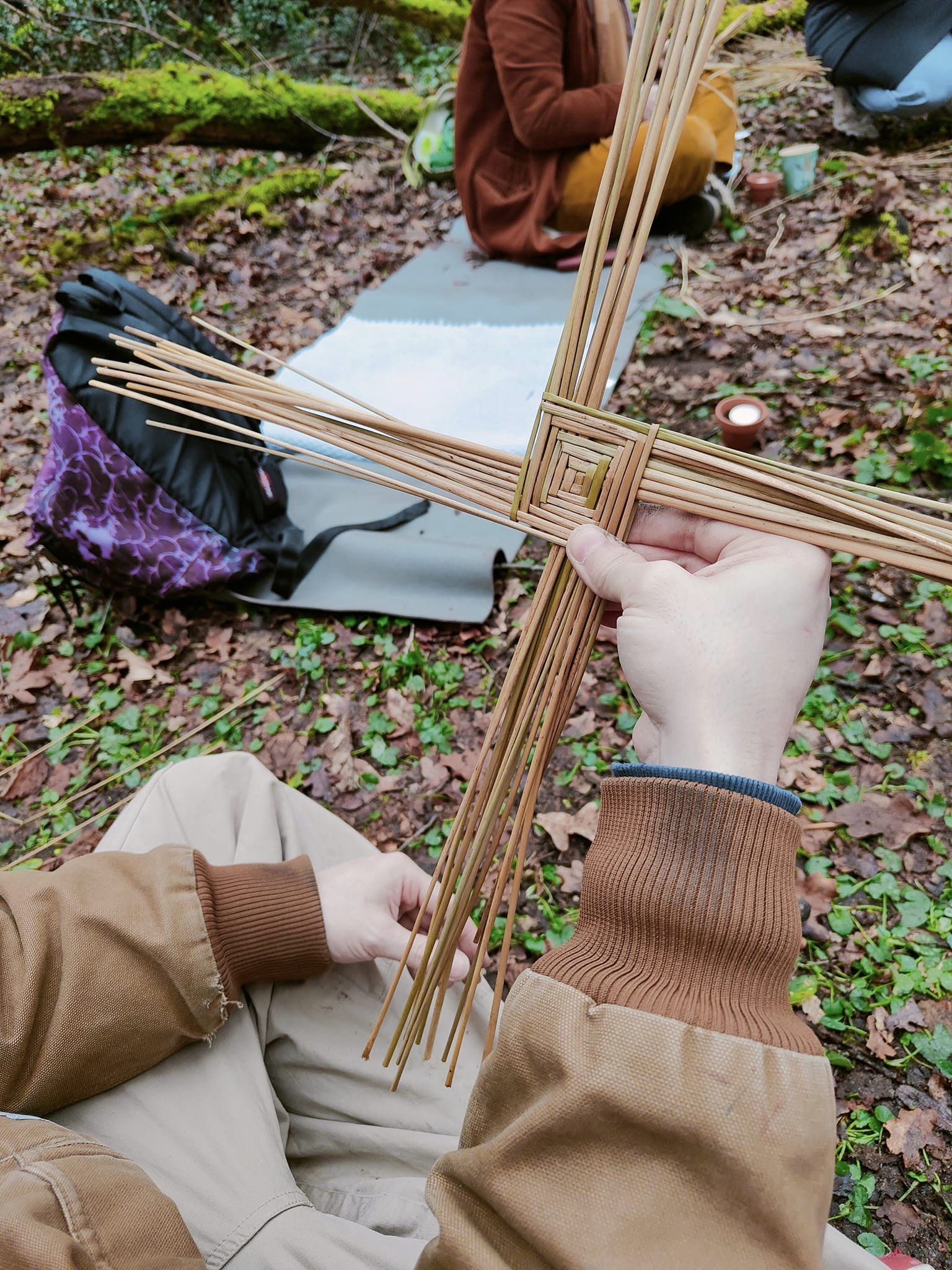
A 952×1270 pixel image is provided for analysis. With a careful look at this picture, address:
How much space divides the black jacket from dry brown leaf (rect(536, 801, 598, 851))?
3549 mm

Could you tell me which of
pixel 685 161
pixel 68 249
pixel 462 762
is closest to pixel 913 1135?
pixel 462 762

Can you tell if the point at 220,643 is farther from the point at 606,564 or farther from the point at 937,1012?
the point at 937,1012

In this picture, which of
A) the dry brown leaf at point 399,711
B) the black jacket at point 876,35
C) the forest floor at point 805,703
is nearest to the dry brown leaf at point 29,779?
the forest floor at point 805,703

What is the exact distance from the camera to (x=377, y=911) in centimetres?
116

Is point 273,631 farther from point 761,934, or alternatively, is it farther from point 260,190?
point 260,190

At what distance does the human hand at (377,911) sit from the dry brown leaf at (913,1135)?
792 mm

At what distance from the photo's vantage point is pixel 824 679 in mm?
1898

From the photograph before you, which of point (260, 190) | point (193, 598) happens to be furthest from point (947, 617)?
point (260, 190)

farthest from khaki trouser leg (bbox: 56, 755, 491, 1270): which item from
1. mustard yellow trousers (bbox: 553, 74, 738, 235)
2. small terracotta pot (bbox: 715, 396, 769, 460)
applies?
mustard yellow trousers (bbox: 553, 74, 738, 235)

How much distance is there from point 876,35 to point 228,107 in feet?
10.5

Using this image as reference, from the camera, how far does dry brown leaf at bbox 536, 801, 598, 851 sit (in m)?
1.76

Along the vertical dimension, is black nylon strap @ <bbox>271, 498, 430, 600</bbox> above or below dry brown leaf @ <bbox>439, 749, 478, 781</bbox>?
→ above

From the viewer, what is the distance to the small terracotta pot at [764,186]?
347 centimetres

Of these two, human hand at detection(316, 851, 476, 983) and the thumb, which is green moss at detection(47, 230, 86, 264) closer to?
human hand at detection(316, 851, 476, 983)
